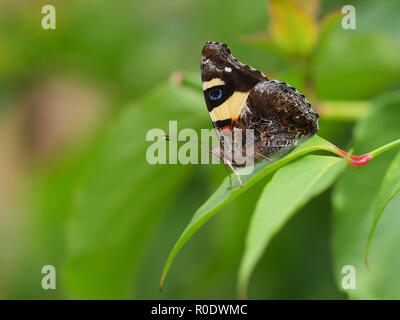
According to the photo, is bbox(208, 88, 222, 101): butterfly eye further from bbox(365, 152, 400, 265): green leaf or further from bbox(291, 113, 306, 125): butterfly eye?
bbox(365, 152, 400, 265): green leaf

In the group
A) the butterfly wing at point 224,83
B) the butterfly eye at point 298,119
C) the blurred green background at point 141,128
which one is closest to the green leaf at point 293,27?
the blurred green background at point 141,128

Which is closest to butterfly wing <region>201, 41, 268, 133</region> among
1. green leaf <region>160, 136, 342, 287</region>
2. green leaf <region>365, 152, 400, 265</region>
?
green leaf <region>160, 136, 342, 287</region>

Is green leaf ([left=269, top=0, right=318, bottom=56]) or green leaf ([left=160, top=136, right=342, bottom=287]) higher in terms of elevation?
green leaf ([left=269, top=0, right=318, bottom=56])

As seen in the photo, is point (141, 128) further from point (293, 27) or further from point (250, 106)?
point (293, 27)

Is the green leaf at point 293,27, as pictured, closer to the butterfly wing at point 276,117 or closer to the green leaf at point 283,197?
the butterfly wing at point 276,117

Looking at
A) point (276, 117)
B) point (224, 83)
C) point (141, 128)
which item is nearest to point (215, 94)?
point (224, 83)

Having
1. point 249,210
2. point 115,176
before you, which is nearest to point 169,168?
point 115,176
